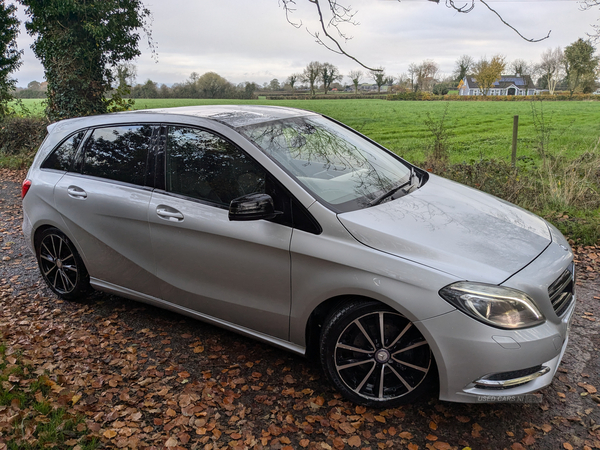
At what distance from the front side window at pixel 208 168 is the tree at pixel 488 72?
2088 inches

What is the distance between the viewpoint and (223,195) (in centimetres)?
346

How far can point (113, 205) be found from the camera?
13.2 feet

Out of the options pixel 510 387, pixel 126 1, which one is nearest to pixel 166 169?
pixel 510 387

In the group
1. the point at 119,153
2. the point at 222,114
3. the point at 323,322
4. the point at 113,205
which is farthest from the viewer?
the point at 119,153

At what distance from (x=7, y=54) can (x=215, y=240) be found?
17156 mm

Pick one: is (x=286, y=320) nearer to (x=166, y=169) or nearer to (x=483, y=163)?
(x=166, y=169)

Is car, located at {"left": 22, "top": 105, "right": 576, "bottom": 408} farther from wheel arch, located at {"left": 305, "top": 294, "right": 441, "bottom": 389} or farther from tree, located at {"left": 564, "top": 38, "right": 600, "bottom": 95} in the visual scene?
tree, located at {"left": 564, "top": 38, "right": 600, "bottom": 95}

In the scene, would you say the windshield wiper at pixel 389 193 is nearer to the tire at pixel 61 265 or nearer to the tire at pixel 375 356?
the tire at pixel 375 356

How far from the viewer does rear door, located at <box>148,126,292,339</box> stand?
10.6 feet

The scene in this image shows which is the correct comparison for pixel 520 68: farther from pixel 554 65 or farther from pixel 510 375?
pixel 510 375

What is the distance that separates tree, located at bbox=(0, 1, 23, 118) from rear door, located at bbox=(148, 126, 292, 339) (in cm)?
1572

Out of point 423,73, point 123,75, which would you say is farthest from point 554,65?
point 123,75

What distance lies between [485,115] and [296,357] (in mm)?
28156

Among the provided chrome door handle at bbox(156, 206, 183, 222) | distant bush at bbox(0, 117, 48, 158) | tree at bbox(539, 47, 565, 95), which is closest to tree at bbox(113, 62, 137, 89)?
distant bush at bbox(0, 117, 48, 158)
